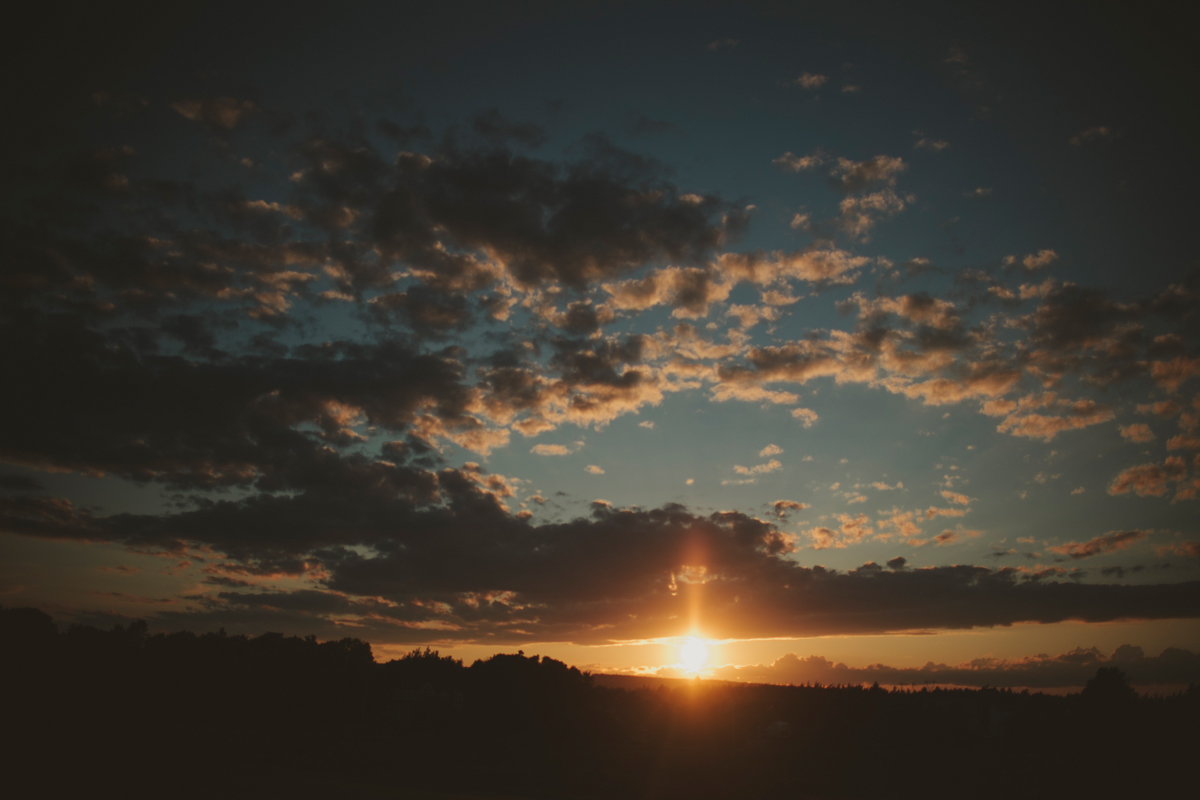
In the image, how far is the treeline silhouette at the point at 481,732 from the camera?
82.4 meters

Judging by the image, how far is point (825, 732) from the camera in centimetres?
14462

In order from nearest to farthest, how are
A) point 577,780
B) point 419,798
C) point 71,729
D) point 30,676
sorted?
point 419,798 → point 71,729 → point 577,780 → point 30,676

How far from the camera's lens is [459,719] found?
427 feet

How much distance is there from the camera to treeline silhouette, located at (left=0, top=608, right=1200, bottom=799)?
82.4 meters

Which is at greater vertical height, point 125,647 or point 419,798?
point 125,647

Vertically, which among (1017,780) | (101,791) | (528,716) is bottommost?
(1017,780)

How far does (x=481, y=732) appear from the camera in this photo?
12625cm

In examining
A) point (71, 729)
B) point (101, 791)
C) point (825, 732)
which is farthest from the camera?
point (825, 732)

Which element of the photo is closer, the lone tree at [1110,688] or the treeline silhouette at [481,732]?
the treeline silhouette at [481,732]

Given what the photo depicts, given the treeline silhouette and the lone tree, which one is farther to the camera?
the lone tree

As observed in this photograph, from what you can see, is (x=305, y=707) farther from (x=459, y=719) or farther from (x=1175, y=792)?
(x=1175, y=792)

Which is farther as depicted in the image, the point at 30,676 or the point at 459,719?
the point at 459,719

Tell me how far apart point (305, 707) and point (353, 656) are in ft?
97.4

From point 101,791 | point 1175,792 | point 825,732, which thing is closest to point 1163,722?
point 1175,792
